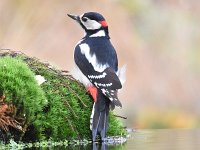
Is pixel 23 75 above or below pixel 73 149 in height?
above

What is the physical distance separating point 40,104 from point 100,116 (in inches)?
21.0

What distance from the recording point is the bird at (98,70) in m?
7.09

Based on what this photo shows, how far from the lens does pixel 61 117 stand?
6.99 metres

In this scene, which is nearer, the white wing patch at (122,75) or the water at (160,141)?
the water at (160,141)

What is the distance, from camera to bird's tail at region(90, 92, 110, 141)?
706cm

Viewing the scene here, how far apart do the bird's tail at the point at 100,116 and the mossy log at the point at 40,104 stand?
0.10 m

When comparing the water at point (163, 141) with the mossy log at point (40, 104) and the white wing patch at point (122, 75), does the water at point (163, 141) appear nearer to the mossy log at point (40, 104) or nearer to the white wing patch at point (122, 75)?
the mossy log at point (40, 104)

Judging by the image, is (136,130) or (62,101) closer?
(62,101)

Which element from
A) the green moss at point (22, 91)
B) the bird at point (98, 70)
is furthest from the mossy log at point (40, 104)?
the bird at point (98, 70)

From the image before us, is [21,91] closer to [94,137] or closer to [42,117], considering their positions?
[42,117]

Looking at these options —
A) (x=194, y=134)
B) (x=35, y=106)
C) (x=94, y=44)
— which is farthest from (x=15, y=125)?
(x=194, y=134)

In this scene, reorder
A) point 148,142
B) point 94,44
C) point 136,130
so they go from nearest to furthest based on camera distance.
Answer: point 148,142 < point 94,44 < point 136,130

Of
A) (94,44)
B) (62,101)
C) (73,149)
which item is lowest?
(73,149)

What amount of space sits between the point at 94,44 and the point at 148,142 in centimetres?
108
